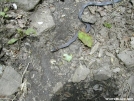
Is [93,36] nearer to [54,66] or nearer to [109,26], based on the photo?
[109,26]

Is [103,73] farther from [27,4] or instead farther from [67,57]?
[27,4]

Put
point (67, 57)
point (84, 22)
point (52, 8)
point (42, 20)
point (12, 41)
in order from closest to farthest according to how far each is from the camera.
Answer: point (67, 57) < point (12, 41) < point (84, 22) < point (42, 20) < point (52, 8)

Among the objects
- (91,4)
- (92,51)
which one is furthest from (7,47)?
(91,4)

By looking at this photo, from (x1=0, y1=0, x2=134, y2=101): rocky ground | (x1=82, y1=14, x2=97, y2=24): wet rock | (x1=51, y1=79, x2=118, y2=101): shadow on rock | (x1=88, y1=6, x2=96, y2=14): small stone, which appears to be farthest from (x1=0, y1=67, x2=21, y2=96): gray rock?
(x1=88, y1=6, x2=96, y2=14): small stone

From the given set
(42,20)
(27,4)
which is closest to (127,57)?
(42,20)

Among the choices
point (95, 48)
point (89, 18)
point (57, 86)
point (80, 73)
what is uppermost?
point (89, 18)

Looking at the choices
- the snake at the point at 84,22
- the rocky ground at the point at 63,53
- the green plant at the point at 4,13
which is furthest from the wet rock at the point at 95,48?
the green plant at the point at 4,13
